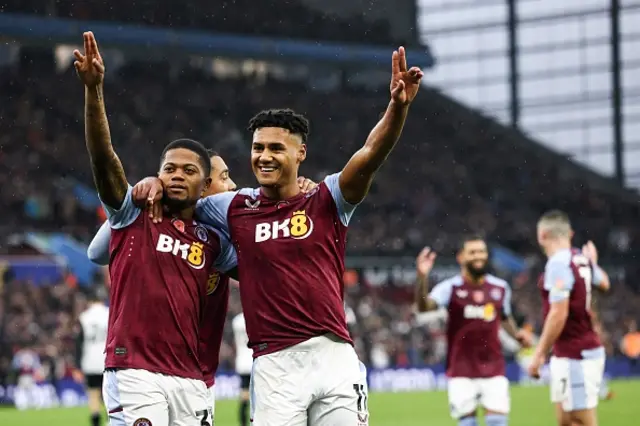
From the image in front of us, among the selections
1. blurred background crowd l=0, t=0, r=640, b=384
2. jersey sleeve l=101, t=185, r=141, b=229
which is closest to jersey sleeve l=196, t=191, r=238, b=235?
jersey sleeve l=101, t=185, r=141, b=229

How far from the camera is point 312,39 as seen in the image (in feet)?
129

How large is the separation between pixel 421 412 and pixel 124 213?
14710 millimetres

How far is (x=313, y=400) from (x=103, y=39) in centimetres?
3015

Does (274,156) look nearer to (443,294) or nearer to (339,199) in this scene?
(339,199)

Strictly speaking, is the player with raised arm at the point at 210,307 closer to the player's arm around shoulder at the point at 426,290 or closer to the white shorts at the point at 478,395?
the player's arm around shoulder at the point at 426,290

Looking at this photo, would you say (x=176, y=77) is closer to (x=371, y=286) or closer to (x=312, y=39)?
(x=312, y=39)

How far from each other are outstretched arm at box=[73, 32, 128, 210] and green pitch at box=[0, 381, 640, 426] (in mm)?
11821

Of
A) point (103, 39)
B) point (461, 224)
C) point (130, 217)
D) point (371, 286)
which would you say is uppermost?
point (103, 39)

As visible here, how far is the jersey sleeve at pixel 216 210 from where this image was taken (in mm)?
6191

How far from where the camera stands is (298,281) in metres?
5.81

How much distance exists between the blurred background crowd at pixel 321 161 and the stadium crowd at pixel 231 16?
0.20 ft

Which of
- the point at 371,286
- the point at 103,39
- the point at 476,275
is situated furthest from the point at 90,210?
the point at 476,275

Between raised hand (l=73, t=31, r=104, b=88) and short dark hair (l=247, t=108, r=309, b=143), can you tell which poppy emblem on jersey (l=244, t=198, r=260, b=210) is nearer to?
short dark hair (l=247, t=108, r=309, b=143)

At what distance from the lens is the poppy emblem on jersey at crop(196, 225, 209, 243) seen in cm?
616
